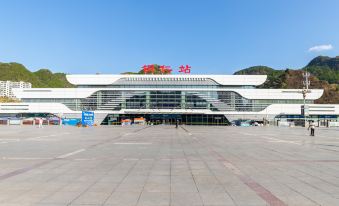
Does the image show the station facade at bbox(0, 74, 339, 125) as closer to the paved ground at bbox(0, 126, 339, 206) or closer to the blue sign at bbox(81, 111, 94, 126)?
the blue sign at bbox(81, 111, 94, 126)

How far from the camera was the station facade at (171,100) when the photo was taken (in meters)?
102

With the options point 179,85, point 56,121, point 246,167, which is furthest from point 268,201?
point 179,85

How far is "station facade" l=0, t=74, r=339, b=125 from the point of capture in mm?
102438

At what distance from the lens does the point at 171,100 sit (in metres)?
103

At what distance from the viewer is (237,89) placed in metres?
103

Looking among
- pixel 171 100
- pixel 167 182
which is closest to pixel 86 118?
pixel 171 100

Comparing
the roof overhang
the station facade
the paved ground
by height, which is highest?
the roof overhang

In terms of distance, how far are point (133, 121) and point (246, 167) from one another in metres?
92.7

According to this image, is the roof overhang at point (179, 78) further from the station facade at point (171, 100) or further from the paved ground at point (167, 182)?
the paved ground at point (167, 182)

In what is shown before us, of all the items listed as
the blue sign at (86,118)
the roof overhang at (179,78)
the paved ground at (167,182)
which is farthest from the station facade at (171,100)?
the paved ground at (167,182)

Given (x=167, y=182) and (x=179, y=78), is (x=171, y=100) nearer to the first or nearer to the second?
(x=179, y=78)

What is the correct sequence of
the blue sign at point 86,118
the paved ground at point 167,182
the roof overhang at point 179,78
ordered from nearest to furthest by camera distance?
the paved ground at point 167,182, the blue sign at point 86,118, the roof overhang at point 179,78

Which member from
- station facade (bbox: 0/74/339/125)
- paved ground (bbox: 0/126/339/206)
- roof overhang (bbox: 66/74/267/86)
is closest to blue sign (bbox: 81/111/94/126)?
station facade (bbox: 0/74/339/125)

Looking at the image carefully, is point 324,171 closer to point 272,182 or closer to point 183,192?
point 272,182
